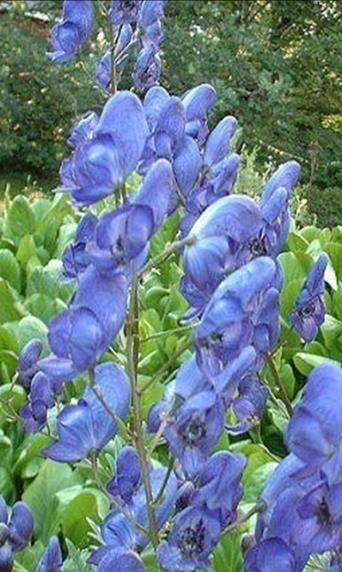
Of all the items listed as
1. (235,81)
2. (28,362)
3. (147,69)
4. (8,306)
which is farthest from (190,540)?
(235,81)

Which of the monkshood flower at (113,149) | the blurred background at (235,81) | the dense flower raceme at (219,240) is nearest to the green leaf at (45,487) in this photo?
the dense flower raceme at (219,240)

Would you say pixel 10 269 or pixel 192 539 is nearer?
pixel 192 539

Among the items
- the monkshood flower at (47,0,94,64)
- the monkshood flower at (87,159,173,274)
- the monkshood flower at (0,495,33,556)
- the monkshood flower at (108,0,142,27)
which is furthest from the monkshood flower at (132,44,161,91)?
the monkshood flower at (87,159,173,274)

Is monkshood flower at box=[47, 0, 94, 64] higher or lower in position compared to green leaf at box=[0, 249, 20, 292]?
higher

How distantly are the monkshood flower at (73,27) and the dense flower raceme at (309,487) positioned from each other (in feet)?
2.77

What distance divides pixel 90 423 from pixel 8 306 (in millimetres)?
2018

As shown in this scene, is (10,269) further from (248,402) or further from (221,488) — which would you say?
(221,488)

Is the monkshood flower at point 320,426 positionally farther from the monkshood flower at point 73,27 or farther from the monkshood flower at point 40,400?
the monkshood flower at point 73,27

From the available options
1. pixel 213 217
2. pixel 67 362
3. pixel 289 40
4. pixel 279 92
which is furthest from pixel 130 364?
pixel 289 40

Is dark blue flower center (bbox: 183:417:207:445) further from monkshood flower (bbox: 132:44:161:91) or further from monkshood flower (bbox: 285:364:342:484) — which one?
monkshood flower (bbox: 132:44:161:91)

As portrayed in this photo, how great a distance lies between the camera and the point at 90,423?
1.17 meters

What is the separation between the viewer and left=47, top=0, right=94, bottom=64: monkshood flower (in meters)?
1.68

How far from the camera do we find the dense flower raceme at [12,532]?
61.6 inches

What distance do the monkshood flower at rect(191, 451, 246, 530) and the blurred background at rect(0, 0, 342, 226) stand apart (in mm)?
6030
